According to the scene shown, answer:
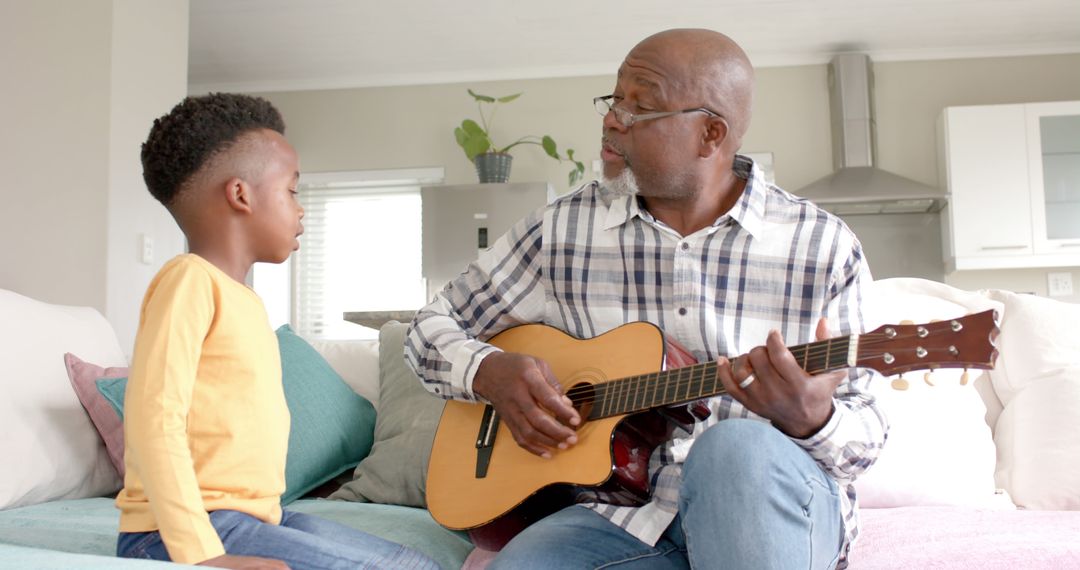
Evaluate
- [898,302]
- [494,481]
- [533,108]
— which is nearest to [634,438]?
[494,481]

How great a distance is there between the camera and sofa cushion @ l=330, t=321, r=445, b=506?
1.80 m

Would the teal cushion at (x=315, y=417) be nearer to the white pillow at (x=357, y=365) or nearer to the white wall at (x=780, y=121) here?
the white pillow at (x=357, y=365)

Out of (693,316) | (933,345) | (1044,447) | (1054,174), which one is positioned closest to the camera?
(933,345)

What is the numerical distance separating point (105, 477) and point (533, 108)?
174 inches

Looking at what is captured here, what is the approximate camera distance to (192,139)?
4.30 ft

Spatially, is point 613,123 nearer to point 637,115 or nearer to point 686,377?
point 637,115

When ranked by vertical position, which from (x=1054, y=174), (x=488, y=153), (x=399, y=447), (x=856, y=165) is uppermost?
(x=488, y=153)

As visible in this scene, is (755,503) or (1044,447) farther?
(1044,447)

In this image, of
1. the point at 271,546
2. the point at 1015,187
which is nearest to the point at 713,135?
the point at 271,546

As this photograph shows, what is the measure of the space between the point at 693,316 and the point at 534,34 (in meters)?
4.22

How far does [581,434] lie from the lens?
137 centimetres

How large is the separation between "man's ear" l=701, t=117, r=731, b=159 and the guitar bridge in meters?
0.55

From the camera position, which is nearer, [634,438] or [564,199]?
[634,438]

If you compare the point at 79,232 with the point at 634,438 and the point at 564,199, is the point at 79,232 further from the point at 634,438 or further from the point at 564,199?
the point at 634,438
